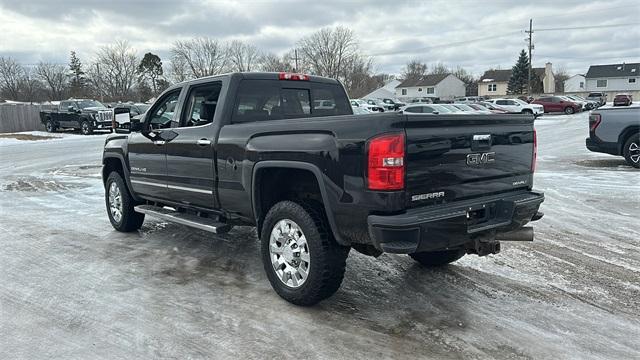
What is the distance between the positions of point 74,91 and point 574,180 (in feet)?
250

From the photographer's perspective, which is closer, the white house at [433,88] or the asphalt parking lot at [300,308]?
the asphalt parking lot at [300,308]

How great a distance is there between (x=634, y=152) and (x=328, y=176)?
1057 cm

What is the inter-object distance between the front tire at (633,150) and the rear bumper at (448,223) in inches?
358

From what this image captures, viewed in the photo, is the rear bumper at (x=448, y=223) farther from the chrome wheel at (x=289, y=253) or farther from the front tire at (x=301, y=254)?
the chrome wheel at (x=289, y=253)

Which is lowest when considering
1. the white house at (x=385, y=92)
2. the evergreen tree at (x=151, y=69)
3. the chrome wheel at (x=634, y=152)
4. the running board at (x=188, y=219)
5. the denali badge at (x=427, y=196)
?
the chrome wheel at (x=634, y=152)

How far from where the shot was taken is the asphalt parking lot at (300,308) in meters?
3.55

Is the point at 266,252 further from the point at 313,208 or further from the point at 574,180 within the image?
the point at 574,180

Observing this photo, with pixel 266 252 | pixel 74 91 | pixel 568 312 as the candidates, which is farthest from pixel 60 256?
pixel 74 91

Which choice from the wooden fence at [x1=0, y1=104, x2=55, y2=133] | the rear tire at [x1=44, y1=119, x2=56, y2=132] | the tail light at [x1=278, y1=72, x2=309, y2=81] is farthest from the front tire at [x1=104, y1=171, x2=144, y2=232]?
the wooden fence at [x1=0, y1=104, x2=55, y2=133]

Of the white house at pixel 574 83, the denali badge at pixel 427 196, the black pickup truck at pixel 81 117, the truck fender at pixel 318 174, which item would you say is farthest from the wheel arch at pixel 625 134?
the white house at pixel 574 83

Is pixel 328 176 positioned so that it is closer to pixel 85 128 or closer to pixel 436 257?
pixel 436 257

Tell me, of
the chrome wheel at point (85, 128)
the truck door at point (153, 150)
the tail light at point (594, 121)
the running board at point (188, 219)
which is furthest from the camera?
the chrome wheel at point (85, 128)

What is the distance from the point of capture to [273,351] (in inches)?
137

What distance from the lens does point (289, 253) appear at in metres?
4.25
